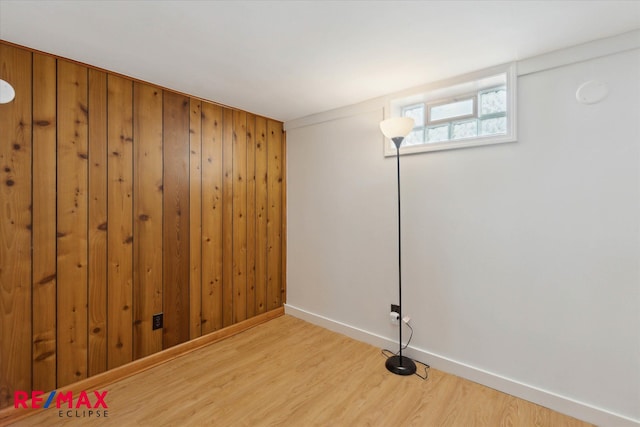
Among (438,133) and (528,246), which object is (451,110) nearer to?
(438,133)

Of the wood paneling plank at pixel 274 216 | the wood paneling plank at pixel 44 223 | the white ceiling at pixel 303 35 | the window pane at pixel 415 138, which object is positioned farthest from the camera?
the wood paneling plank at pixel 274 216

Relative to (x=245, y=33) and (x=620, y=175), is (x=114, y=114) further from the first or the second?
(x=620, y=175)

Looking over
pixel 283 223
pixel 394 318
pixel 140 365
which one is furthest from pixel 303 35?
pixel 140 365

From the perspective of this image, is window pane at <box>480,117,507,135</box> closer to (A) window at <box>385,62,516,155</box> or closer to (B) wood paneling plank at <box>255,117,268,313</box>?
(A) window at <box>385,62,516,155</box>

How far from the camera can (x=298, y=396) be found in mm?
1957

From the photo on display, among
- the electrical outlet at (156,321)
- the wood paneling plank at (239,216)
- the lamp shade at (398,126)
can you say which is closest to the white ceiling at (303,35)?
the lamp shade at (398,126)

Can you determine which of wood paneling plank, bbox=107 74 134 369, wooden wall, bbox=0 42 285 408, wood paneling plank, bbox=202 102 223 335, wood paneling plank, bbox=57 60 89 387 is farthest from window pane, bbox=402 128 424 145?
wood paneling plank, bbox=57 60 89 387

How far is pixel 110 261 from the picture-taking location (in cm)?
209

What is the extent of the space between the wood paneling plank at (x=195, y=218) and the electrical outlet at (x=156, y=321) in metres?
0.25

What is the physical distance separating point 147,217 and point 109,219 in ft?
0.83

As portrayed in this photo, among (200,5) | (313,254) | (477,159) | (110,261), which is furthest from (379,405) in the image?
(200,5)

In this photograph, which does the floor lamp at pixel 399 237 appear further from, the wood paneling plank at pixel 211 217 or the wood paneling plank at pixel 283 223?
the wood paneling plank at pixel 211 217

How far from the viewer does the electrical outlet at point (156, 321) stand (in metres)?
2.32

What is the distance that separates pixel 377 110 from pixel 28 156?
2.53m
